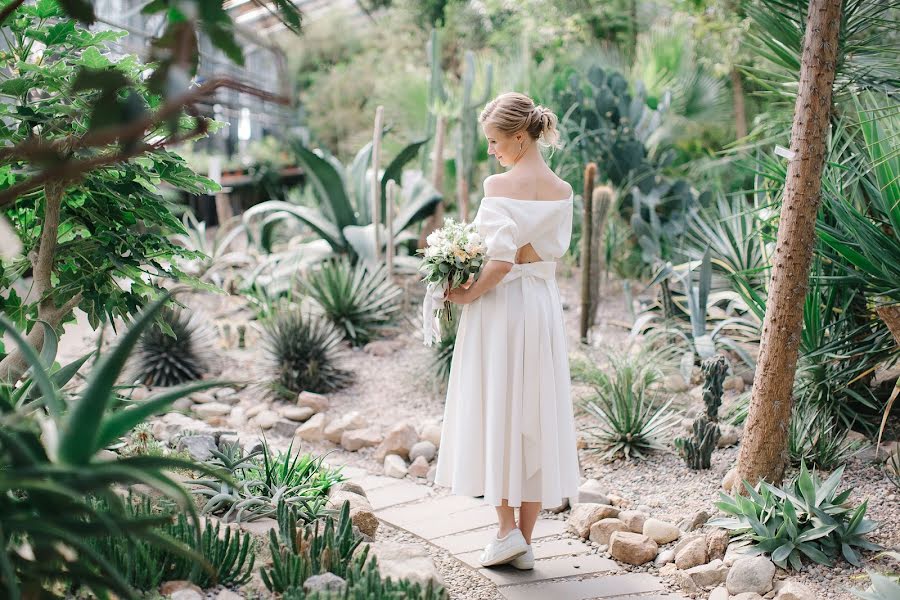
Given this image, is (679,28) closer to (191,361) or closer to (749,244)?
(749,244)

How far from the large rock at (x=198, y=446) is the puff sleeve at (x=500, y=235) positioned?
4.49 ft

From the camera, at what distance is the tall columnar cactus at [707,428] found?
383cm

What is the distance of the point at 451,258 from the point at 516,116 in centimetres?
56

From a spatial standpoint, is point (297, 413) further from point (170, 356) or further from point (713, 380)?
point (713, 380)

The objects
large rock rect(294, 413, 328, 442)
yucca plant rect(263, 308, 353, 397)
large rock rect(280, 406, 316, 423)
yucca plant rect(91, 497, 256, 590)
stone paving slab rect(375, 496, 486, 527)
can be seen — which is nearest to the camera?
yucca plant rect(91, 497, 256, 590)

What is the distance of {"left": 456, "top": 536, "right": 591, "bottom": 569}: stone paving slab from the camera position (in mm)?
3201

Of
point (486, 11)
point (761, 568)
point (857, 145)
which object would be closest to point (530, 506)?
point (761, 568)

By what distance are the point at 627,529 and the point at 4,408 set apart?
2437 mm

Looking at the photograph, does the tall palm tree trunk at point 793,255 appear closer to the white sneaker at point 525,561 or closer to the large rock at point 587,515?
the large rock at point 587,515

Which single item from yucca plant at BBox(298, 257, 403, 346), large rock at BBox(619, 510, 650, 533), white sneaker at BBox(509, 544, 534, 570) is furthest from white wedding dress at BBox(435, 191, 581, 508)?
yucca plant at BBox(298, 257, 403, 346)

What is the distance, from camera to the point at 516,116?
2.92 meters

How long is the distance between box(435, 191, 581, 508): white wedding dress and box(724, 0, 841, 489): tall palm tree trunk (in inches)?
29.5

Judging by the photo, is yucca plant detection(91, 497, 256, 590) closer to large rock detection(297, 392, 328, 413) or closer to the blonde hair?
the blonde hair

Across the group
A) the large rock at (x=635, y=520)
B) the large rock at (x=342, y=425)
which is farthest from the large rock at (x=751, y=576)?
the large rock at (x=342, y=425)
